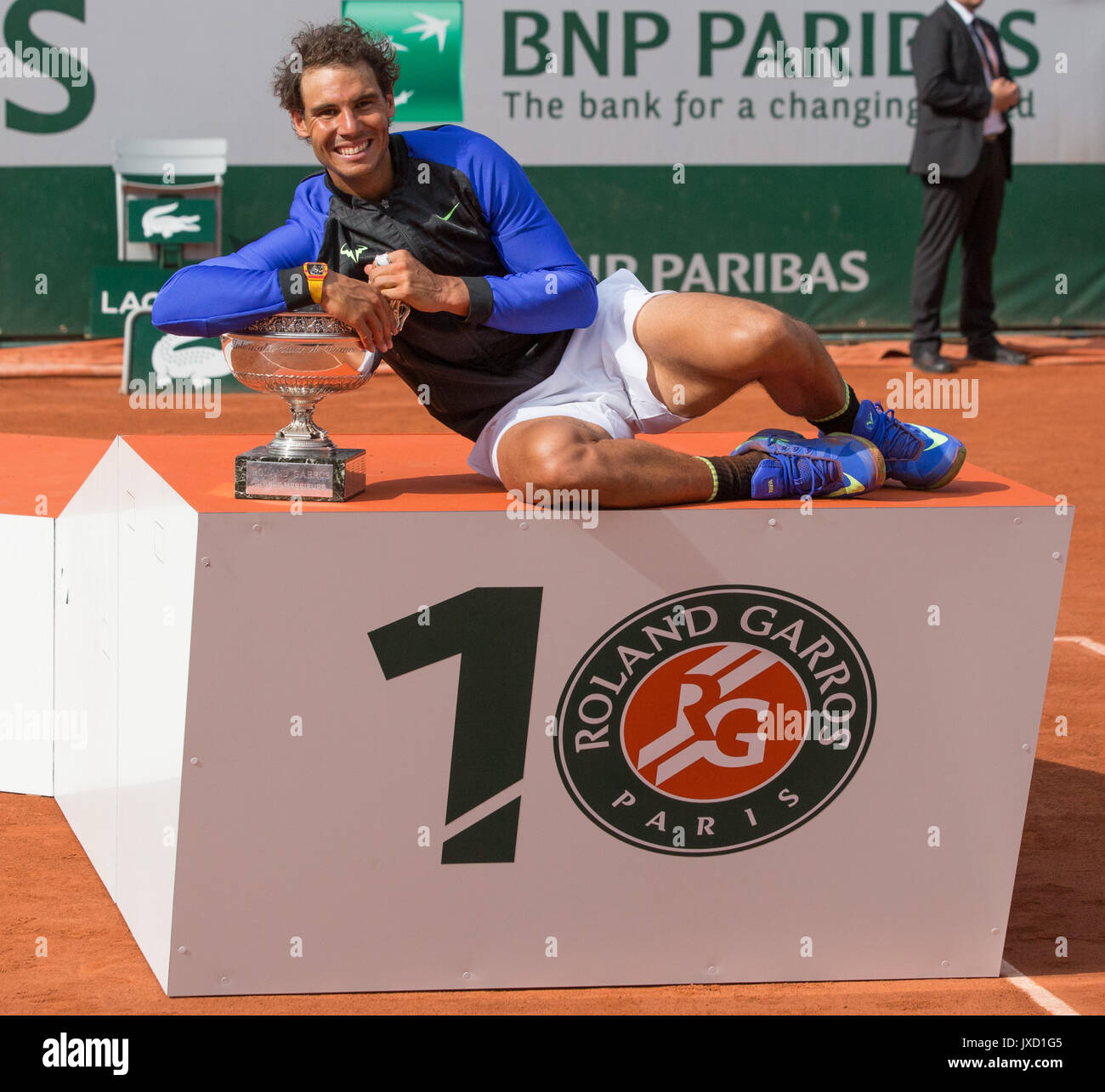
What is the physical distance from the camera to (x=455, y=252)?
3.21 metres

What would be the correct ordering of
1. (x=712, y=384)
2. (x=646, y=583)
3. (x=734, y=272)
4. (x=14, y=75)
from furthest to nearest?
(x=734, y=272) < (x=14, y=75) < (x=712, y=384) < (x=646, y=583)

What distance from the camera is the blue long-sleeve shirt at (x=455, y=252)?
3.14 metres

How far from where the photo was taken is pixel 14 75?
37.0 feet

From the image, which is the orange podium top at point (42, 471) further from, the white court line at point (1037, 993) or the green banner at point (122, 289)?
the green banner at point (122, 289)

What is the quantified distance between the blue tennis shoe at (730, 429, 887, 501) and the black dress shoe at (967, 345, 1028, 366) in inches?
357

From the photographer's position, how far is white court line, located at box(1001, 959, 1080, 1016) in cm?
293

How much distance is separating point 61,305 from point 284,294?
9252 millimetres

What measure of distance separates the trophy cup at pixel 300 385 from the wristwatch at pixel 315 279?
36 mm

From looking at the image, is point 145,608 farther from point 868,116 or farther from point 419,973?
point 868,116

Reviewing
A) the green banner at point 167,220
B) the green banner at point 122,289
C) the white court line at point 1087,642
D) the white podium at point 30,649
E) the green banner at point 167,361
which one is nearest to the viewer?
the white podium at point 30,649

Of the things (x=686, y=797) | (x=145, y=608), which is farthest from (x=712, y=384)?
(x=145, y=608)
